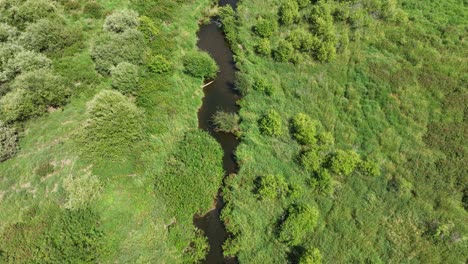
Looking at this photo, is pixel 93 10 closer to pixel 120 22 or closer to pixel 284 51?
pixel 120 22

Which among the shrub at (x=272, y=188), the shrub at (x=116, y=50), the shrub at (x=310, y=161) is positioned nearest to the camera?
the shrub at (x=272, y=188)

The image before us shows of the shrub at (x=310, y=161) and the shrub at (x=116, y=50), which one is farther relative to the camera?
the shrub at (x=116, y=50)

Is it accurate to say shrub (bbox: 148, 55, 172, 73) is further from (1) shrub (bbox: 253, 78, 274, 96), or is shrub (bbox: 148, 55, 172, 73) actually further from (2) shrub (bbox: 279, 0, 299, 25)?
(2) shrub (bbox: 279, 0, 299, 25)

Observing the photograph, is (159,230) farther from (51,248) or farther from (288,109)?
(288,109)

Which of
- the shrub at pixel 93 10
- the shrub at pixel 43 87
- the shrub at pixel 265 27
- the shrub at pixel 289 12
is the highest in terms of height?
the shrub at pixel 289 12

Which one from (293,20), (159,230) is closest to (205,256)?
(159,230)

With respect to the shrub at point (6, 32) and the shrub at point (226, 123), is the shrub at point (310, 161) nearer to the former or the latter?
the shrub at point (226, 123)

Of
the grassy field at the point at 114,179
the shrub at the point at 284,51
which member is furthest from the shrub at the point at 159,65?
the shrub at the point at 284,51

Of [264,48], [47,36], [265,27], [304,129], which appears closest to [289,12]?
[265,27]
